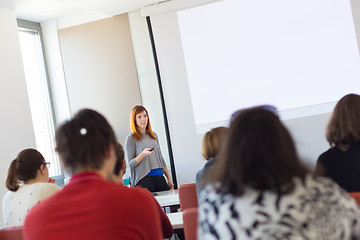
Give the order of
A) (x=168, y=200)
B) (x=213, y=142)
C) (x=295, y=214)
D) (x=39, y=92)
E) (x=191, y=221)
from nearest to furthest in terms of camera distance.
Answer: (x=295, y=214), (x=191, y=221), (x=213, y=142), (x=168, y=200), (x=39, y=92)

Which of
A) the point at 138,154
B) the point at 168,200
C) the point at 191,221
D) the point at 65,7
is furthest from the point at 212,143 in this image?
the point at 65,7

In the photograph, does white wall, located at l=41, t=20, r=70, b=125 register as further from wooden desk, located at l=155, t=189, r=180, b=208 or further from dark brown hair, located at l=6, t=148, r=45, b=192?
dark brown hair, located at l=6, t=148, r=45, b=192

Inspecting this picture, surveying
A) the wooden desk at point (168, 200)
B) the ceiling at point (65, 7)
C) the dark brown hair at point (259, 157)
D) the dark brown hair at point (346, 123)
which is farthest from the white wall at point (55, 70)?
the dark brown hair at point (259, 157)

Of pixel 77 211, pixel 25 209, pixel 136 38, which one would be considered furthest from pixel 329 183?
pixel 136 38

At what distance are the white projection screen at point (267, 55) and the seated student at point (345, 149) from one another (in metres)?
3.14

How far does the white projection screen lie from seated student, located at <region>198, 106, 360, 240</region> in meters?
4.39

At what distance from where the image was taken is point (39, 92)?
6.81 meters

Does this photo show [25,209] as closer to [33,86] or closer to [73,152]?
[73,152]

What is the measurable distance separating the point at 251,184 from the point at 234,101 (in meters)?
4.63

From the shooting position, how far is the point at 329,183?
1.40m

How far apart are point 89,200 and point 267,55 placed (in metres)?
→ 4.63

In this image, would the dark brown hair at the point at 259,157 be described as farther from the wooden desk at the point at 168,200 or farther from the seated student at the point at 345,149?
the wooden desk at the point at 168,200

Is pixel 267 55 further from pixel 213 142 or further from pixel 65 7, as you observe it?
pixel 213 142

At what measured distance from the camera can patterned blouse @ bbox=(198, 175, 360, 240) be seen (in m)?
1.32
